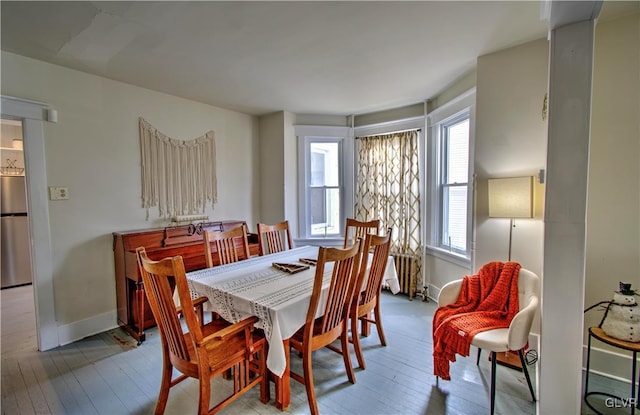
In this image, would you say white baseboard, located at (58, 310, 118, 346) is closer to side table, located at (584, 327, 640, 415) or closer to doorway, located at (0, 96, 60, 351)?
doorway, located at (0, 96, 60, 351)

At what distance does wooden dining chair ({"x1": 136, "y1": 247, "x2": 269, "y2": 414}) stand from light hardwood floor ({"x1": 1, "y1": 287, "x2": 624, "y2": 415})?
1.20 ft

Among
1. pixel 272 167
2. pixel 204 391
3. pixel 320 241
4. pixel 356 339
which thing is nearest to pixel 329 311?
pixel 356 339

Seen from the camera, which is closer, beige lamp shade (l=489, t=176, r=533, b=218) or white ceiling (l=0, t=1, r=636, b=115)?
white ceiling (l=0, t=1, r=636, b=115)

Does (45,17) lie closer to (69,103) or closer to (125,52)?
(125,52)

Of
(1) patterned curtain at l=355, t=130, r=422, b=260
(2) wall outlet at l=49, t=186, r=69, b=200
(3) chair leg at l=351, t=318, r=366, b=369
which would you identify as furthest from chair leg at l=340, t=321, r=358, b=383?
(2) wall outlet at l=49, t=186, r=69, b=200

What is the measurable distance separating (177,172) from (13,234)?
3194 millimetres

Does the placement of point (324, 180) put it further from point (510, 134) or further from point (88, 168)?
point (88, 168)

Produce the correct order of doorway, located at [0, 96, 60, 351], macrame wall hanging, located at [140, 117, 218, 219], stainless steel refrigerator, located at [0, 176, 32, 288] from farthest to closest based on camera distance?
1. stainless steel refrigerator, located at [0, 176, 32, 288]
2. macrame wall hanging, located at [140, 117, 218, 219]
3. doorway, located at [0, 96, 60, 351]

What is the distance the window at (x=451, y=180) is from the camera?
3.02 m

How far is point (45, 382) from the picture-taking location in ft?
6.72

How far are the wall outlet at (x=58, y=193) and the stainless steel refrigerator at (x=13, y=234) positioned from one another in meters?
2.54

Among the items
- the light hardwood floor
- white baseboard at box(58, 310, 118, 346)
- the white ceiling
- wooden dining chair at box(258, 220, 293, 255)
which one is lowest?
the light hardwood floor

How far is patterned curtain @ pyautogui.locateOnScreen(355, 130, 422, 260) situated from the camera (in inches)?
146

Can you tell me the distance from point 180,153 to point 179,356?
2520mm
